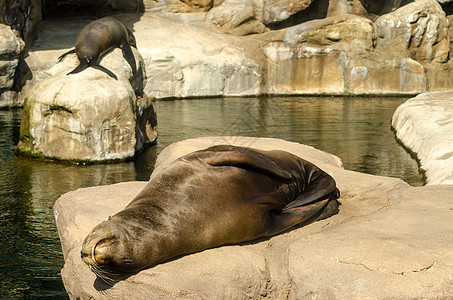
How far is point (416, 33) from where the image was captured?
19.2m

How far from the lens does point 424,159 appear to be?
826cm

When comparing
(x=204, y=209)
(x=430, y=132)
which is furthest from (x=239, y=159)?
(x=430, y=132)

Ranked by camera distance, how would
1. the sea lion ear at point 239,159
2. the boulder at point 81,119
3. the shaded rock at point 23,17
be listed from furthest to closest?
the shaded rock at point 23,17
the boulder at point 81,119
the sea lion ear at point 239,159

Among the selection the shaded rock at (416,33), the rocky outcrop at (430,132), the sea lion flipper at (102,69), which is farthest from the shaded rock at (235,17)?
the sea lion flipper at (102,69)

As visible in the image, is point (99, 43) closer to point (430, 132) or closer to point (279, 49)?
point (430, 132)

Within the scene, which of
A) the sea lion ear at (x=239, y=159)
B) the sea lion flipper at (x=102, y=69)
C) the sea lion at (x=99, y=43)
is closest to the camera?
the sea lion ear at (x=239, y=159)

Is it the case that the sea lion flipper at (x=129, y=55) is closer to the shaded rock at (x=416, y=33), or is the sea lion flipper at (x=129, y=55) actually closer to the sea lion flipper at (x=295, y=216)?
the sea lion flipper at (x=295, y=216)

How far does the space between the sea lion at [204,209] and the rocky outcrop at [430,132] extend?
3209mm

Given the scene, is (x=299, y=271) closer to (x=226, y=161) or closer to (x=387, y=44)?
(x=226, y=161)

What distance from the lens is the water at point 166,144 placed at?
4.88 meters

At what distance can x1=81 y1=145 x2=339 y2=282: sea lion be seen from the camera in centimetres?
302

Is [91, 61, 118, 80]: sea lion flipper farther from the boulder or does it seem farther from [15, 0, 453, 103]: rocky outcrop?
[15, 0, 453, 103]: rocky outcrop

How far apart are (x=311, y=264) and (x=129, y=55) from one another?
26.0 feet

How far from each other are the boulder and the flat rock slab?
416 cm
